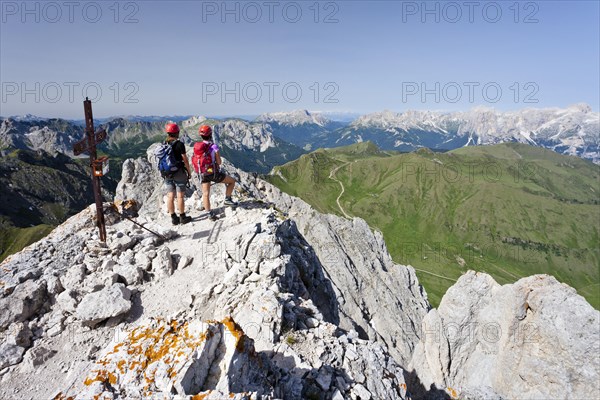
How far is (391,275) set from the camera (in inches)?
3004

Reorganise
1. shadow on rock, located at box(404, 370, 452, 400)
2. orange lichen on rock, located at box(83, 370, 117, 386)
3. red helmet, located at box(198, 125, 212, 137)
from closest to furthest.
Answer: orange lichen on rock, located at box(83, 370, 117, 386) → red helmet, located at box(198, 125, 212, 137) → shadow on rock, located at box(404, 370, 452, 400)

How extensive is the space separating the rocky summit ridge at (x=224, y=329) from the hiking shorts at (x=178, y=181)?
248cm

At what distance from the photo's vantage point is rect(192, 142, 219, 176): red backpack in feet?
61.9

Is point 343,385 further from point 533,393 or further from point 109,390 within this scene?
point 533,393

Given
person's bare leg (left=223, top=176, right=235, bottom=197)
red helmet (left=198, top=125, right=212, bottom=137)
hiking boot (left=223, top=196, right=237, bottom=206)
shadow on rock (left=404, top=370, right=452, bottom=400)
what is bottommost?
shadow on rock (left=404, top=370, right=452, bottom=400)

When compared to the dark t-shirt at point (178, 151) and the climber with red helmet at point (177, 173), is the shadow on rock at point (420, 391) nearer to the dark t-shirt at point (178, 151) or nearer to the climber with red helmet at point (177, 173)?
the climber with red helmet at point (177, 173)

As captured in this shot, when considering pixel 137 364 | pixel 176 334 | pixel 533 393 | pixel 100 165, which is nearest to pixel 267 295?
pixel 176 334

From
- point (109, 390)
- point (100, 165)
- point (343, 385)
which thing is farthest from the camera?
point (100, 165)

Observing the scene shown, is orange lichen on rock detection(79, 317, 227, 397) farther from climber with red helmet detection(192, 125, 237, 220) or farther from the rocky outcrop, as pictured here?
the rocky outcrop

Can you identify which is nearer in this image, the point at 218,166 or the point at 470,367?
the point at 218,166

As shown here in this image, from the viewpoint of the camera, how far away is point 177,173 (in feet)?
60.5

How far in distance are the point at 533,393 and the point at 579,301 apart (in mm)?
9029

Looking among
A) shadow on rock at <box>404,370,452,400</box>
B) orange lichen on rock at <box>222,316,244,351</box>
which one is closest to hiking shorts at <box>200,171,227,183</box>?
orange lichen on rock at <box>222,316,244,351</box>

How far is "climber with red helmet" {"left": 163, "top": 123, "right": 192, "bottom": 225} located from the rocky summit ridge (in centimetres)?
107
